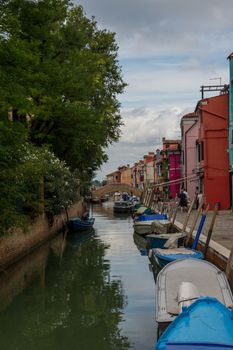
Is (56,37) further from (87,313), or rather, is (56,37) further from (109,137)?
(87,313)

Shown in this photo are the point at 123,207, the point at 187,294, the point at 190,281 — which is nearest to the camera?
the point at 187,294

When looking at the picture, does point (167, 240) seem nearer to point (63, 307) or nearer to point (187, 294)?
point (63, 307)

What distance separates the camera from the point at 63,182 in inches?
1125

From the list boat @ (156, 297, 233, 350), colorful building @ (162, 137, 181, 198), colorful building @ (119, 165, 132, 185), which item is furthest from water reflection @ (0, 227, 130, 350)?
colorful building @ (119, 165, 132, 185)

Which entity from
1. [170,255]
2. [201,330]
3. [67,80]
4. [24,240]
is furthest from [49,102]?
[201,330]

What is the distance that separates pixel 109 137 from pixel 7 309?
2277cm

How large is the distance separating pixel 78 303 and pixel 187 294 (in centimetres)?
454

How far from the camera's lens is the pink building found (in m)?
45.7

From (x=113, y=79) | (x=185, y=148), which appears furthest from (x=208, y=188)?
(x=185, y=148)

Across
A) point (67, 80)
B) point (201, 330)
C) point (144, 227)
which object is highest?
point (67, 80)

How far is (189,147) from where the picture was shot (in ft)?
156

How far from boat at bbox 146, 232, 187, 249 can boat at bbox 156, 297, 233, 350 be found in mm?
11011

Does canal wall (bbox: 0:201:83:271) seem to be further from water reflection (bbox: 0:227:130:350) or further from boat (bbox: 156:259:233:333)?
boat (bbox: 156:259:233:333)

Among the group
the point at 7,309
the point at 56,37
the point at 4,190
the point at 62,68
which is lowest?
the point at 7,309
